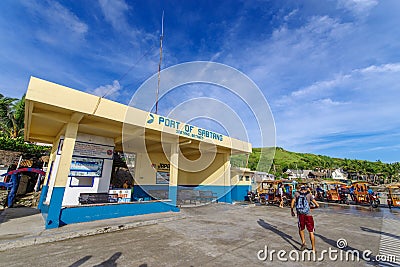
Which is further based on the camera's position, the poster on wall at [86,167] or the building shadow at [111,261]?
the poster on wall at [86,167]

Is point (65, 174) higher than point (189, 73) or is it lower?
lower

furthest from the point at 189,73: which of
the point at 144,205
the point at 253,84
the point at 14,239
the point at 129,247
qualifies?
the point at 14,239

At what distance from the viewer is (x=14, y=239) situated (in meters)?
4.50

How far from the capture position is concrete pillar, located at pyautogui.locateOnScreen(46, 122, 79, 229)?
18.6 ft

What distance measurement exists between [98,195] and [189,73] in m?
6.55

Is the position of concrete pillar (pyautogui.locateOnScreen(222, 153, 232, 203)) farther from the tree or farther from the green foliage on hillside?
the tree

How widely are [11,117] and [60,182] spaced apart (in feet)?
67.5

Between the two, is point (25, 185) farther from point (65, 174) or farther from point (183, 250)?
point (183, 250)

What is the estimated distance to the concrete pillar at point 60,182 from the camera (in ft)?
18.6

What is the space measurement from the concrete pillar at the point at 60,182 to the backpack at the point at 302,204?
256 inches

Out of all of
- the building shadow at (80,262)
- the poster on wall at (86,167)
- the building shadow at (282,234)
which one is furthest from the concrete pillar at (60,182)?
the building shadow at (282,234)

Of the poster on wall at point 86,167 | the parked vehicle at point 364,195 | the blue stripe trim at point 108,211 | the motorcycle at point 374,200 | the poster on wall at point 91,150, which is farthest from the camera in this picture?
the parked vehicle at point 364,195

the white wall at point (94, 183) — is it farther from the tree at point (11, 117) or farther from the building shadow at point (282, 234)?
the tree at point (11, 117)

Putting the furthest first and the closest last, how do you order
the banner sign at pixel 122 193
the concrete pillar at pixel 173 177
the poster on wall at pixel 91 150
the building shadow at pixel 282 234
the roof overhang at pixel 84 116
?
1. the banner sign at pixel 122 193
2. the concrete pillar at pixel 173 177
3. the poster on wall at pixel 91 150
4. the roof overhang at pixel 84 116
5. the building shadow at pixel 282 234
